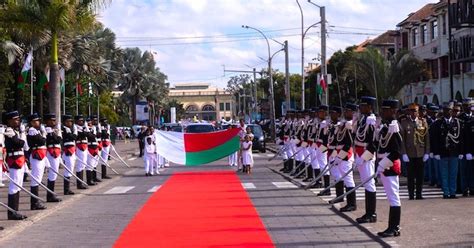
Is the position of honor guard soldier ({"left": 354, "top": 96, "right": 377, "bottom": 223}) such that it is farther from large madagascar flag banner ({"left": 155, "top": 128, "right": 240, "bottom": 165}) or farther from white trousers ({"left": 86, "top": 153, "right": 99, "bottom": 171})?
large madagascar flag banner ({"left": 155, "top": 128, "right": 240, "bottom": 165})

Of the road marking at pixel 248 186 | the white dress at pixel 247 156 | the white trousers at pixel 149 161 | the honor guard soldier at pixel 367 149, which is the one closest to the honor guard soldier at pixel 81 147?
the road marking at pixel 248 186

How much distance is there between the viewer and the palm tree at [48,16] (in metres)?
26.2

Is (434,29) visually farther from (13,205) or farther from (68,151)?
(13,205)

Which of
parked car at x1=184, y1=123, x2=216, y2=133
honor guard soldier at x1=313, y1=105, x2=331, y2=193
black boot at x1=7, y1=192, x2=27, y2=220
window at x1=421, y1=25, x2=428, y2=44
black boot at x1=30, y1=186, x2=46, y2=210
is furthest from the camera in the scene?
window at x1=421, y1=25, x2=428, y2=44

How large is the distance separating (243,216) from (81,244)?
157 inches

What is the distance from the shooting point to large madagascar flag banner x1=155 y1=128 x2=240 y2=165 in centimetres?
3138

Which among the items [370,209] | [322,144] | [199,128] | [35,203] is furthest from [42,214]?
[199,128]

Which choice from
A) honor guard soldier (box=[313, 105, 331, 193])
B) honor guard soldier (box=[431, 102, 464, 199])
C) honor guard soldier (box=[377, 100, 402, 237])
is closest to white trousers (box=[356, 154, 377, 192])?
honor guard soldier (box=[377, 100, 402, 237])

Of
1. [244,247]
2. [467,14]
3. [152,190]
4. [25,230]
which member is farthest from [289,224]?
[467,14]

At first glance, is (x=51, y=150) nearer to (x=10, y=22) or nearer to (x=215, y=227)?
(x=215, y=227)

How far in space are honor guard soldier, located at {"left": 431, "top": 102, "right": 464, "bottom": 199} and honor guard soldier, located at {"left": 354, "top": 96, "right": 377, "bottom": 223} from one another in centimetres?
387

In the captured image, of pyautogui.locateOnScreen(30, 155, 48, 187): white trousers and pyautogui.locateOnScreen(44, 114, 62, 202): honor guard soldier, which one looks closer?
pyautogui.locateOnScreen(30, 155, 48, 187): white trousers

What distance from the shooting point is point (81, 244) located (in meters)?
12.1

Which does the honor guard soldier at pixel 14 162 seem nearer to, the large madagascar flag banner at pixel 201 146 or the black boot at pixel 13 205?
the black boot at pixel 13 205
